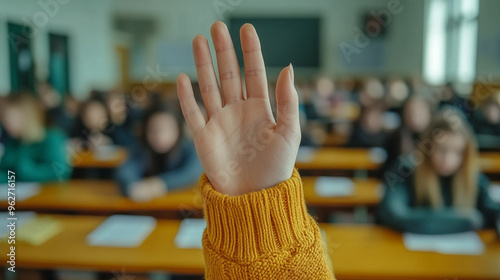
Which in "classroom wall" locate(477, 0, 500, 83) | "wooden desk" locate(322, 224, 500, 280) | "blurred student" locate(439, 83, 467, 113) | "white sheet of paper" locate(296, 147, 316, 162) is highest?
"classroom wall" locate(477, 0, 500, 83)

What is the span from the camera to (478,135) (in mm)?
4488

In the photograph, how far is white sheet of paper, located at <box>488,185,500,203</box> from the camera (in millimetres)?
2213

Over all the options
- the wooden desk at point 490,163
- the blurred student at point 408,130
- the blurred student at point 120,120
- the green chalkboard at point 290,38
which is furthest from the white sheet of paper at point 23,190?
the green chalkboard at point 290,38

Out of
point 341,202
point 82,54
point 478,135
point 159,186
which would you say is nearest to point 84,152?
point 159,186

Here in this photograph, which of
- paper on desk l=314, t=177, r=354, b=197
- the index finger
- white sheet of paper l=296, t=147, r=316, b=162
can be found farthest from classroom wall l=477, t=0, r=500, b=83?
the index finger

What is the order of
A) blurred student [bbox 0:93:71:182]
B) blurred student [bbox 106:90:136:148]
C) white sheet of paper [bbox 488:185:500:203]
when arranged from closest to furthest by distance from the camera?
1. white sheet of paper [bbox 488:185:500:203]
2. blurred student [bbox 0:93:71:182]
3. blurred student [bbox 106:90:136:148]

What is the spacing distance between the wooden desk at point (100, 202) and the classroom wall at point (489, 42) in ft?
17.7

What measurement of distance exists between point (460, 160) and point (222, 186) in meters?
1.71

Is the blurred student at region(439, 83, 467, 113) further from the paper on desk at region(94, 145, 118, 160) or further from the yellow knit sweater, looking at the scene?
the yellow knit sweater

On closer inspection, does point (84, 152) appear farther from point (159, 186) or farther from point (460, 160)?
point (460, 160)

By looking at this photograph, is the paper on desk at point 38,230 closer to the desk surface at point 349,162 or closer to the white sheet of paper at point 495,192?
the desk surface at point 349,162

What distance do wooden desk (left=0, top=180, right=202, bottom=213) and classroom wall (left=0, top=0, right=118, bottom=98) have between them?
3.66m

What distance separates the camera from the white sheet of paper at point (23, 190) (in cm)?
226

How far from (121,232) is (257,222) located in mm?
1341
